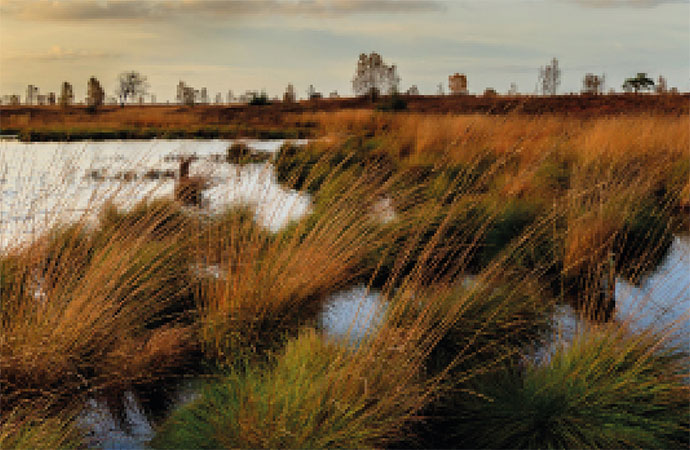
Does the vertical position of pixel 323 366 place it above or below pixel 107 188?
below

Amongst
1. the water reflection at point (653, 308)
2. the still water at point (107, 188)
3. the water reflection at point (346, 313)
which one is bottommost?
the water reflection at point (346, 313)

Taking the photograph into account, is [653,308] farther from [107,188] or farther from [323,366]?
[107,188]

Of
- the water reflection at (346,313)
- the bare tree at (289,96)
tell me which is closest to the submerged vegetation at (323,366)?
the water reflection at (346,313)

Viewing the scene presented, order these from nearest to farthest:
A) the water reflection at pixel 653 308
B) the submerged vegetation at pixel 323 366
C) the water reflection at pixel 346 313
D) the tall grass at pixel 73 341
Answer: the submerged vegetation at pixel 323 366 < the tall grass at pixel 73 341 < the water reflection at pixel 653 308 < the water reflection at pixel 346 313

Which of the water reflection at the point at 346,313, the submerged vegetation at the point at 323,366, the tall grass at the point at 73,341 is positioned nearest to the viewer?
the submerged vegetation at the point at 323,366

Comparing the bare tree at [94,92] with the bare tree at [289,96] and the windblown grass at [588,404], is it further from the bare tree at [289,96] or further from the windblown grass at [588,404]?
the windblown grass at [588,404]

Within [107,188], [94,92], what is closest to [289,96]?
[94,92]

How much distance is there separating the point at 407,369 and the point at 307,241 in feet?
3.76

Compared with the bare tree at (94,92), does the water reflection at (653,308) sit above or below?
below

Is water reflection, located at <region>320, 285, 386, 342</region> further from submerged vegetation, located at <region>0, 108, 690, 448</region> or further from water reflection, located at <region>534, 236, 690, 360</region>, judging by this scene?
water reflection, located at <region>534, 236, 690, 360</region>

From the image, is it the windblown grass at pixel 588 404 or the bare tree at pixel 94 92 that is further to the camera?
the bare tree at pixel 94 92

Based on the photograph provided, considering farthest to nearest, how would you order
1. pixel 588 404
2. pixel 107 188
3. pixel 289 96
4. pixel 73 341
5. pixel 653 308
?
pixel 289 96
pixel 107 188
pixel 653 308
pixel 73 341
pixel 588 404

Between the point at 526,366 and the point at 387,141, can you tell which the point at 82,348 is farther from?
the point at 387,141

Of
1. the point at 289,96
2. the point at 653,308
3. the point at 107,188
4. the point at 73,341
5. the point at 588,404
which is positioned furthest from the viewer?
the point at 289,96
